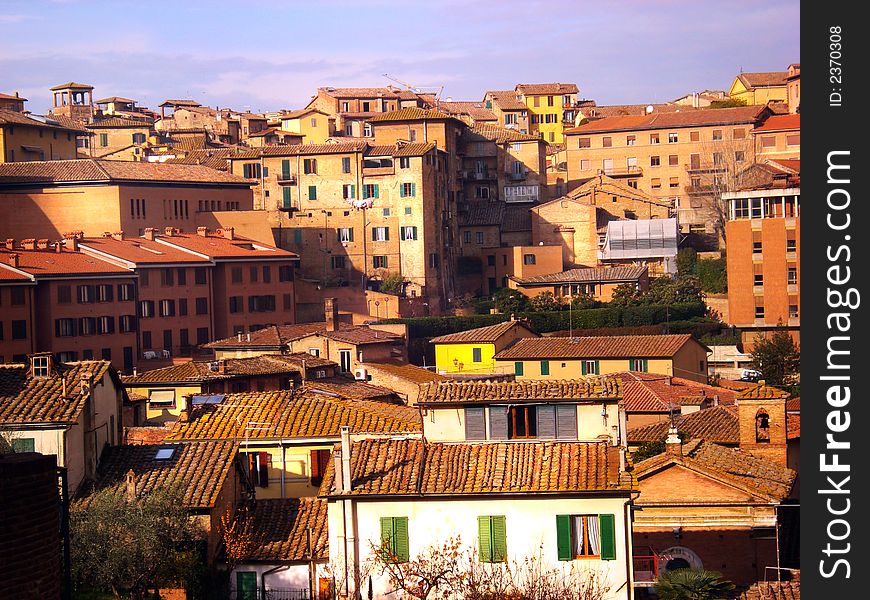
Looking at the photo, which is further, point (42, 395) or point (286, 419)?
point (286, 419)

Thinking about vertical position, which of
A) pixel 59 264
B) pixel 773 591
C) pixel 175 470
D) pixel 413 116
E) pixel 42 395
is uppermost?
pixel 413 116

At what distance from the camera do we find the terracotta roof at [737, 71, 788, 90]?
114 meters

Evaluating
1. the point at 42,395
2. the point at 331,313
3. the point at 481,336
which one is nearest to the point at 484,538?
the point at 42,395

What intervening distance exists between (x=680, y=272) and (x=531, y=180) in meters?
16.6

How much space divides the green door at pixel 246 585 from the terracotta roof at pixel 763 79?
94569mm

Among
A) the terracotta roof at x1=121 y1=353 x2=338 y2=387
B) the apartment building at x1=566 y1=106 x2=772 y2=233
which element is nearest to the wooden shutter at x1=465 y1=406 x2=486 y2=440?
the terracotta roof at x1=121 y1=353 x2=338 y2=387

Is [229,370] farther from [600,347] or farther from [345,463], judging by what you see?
[345,463]

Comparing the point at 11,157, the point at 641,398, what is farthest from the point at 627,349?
→ the point at 11,157

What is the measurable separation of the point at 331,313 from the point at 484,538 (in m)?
46.9

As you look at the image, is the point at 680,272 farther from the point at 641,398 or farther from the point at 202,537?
the point at 202,537

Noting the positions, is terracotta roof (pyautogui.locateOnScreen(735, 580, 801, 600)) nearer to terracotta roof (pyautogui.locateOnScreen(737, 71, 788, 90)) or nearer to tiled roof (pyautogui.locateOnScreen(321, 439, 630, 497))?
tiled roof (pyautogui.locateOnScreen(321, 439, 630, 497))

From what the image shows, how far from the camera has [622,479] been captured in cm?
2317

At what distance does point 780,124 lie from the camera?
95.1 meters

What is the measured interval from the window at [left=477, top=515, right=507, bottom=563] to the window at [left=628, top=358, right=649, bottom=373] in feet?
114
